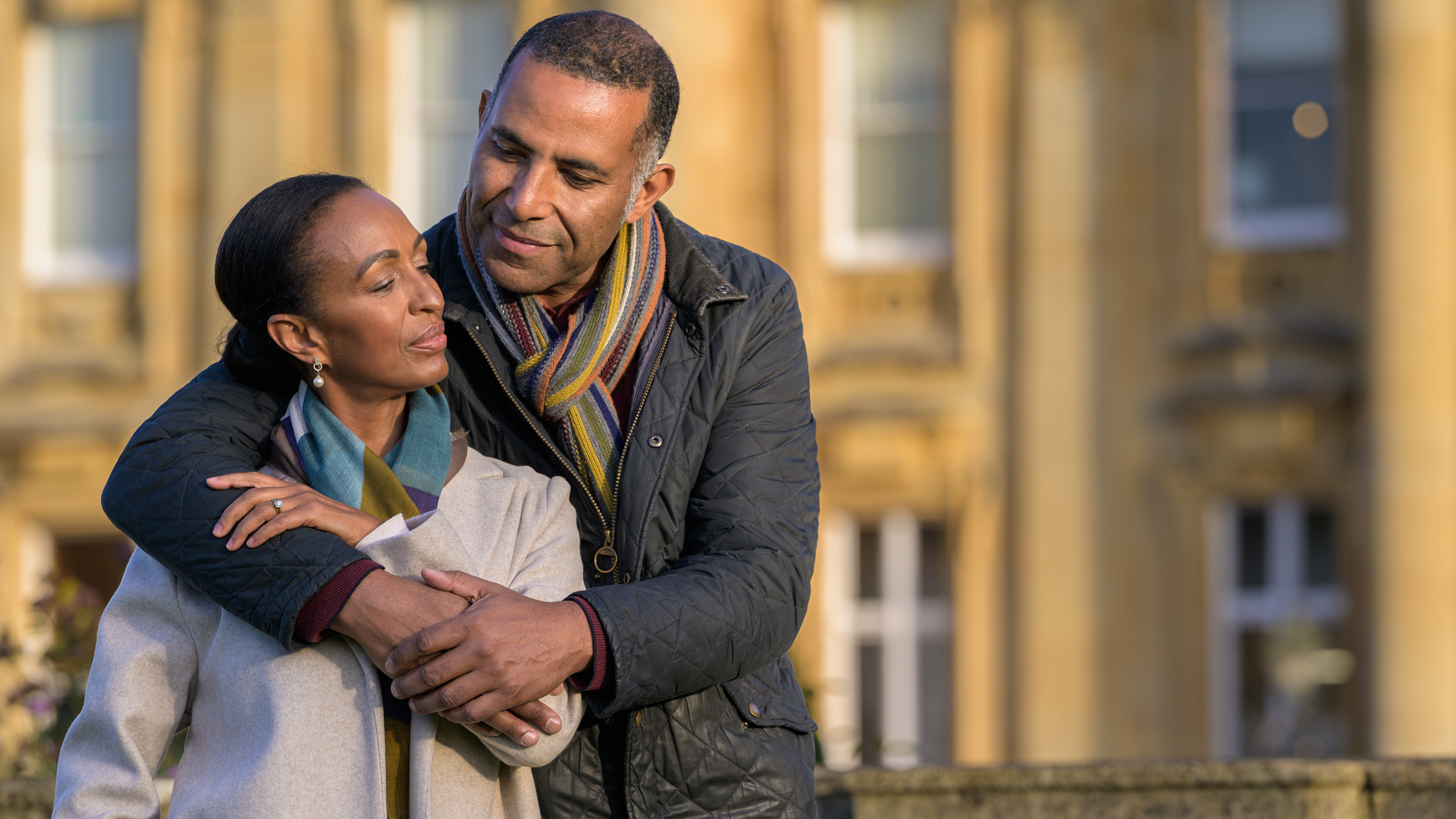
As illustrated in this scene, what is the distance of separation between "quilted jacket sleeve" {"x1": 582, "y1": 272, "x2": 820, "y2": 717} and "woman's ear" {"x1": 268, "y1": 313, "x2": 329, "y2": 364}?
0.54 m

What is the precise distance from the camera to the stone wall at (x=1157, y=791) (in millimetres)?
4355

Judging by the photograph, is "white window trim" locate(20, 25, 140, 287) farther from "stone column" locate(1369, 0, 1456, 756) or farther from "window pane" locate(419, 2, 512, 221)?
"stone column" locate(1369, 0, 1456, 756)

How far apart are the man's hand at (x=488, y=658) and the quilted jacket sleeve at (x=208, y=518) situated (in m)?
0.17

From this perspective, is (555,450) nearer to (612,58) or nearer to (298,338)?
(298,338)

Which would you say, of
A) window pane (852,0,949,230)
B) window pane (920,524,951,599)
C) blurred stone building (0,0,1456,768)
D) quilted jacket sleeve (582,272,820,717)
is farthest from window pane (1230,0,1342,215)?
quilted jacket sleeve (582,272,820,717)

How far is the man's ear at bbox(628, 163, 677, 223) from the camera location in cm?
305

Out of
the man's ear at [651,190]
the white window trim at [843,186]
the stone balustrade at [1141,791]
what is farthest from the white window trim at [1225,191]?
the man's ear at [651,190]

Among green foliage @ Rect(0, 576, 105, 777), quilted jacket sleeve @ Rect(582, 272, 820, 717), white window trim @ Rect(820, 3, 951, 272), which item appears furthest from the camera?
white window trim @ Rect(820, 3, 951, 272)

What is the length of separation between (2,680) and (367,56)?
17.2 feet

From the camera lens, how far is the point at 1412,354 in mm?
12383

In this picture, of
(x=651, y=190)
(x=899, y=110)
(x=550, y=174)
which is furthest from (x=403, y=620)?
(x=899, y=110)

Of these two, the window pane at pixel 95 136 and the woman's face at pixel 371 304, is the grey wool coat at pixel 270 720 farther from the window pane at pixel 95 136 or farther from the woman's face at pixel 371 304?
the window pane at pixel 95 136

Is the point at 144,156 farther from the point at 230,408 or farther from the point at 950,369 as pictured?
the point at 230,408

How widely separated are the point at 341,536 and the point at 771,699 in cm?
68
